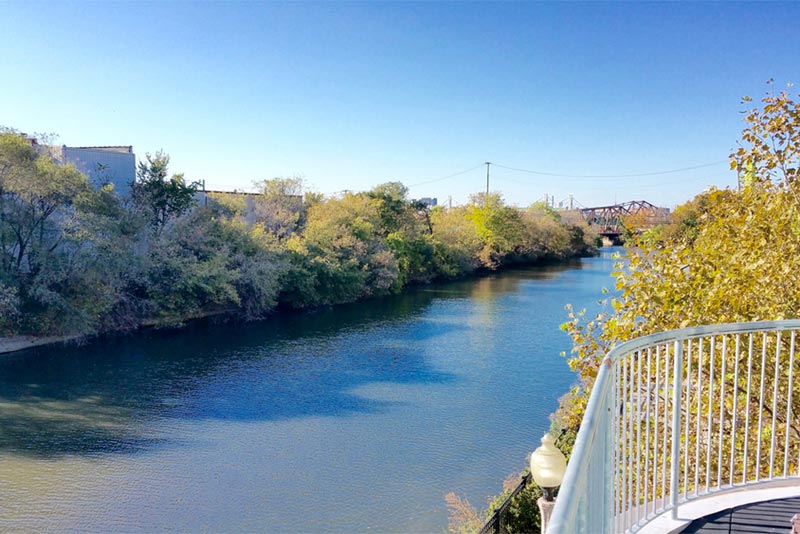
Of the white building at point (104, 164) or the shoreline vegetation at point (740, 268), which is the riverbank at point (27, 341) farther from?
the shoreline vegetation at point (740, 268)

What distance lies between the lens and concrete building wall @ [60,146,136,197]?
21547 millimetres

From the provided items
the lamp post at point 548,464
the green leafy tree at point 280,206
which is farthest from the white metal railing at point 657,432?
the green leafy tree at point 280,206

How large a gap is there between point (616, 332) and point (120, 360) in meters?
15.4

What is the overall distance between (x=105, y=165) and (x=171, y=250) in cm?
431

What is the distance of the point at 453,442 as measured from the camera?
11.1 m

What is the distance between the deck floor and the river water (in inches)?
224

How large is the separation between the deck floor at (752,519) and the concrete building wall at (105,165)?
22.3 meters

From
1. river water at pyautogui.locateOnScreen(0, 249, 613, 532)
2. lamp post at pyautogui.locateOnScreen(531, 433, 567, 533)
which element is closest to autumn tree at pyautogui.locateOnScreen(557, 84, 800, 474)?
lamp post at pyautogui.locateOnScreen(531, 433, 567, 533)

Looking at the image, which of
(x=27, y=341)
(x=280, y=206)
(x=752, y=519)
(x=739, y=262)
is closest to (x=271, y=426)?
(x=739, y=262)

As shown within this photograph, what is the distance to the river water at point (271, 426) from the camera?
8766mm

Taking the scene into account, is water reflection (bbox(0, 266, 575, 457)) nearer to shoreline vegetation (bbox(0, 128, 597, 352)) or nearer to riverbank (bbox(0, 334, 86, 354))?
riverbank (bbox(0, 334, 86, 354))

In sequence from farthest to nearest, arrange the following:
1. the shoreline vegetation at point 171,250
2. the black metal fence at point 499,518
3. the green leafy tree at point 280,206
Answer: the green leafy tree at point 280,206
the shoreline vegetation at point 171,250
the black metal fence at point 499,518

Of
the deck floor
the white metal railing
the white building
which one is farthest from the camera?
the white building

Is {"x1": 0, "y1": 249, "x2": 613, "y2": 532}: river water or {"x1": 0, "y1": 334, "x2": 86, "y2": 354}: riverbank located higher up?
{"x1": 0, "y1": 334, "x2": 86, "y2": 354}: riverbank
